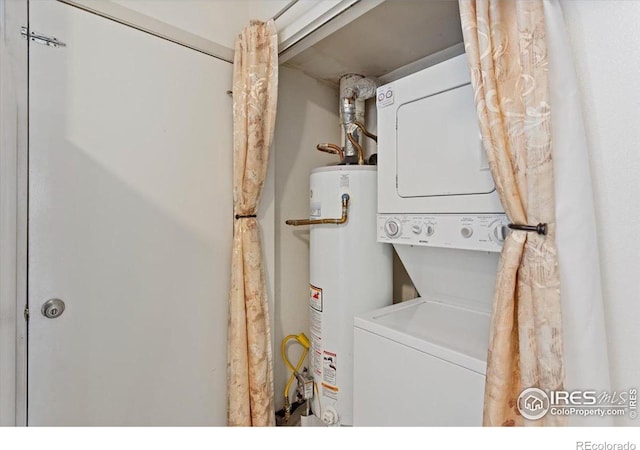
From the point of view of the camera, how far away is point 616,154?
731mm

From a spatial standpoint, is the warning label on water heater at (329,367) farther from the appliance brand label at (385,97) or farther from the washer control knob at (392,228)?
the appliance brand label at (385,97)

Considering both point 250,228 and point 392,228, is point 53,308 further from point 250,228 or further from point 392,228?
point 392,228

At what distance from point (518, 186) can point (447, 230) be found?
35 cm

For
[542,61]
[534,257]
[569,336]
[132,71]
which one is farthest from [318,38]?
[569,336]

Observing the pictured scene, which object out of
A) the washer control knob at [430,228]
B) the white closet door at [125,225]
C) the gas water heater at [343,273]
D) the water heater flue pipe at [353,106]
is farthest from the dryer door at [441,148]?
the white closet door at [125,225]

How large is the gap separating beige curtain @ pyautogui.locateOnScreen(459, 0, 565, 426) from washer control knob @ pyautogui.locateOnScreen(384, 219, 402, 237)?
50 cm

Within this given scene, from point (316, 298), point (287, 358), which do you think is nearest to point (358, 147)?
point (316, 298)

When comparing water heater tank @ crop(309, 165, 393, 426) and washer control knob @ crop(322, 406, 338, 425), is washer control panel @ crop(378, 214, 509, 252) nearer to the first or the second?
water heater tank @ crop(309, 165, 393, 426)

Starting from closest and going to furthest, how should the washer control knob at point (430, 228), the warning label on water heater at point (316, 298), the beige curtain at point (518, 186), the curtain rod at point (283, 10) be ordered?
the beige curtain at point (518, 186), the washer control knob at point (430, 228), the curtain rod at point (283, 10), the warning label on water heater at point (316, 298)

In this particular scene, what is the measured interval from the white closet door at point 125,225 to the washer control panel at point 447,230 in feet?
3.06

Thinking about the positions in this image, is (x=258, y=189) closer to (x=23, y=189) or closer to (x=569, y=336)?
(x=23, y=189)

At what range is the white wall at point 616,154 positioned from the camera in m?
0.71

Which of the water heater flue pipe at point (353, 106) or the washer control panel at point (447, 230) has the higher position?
the water heater flue pipe at point (353, 106)

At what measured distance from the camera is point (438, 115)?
1124 millimetres
